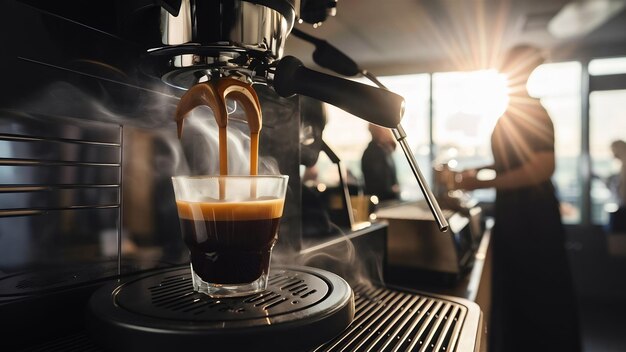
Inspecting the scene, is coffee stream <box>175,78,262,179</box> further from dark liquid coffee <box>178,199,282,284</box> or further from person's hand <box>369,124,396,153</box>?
person's hand <box>369,124,396,153</box>

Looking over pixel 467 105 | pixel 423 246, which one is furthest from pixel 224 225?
pixel 467 105

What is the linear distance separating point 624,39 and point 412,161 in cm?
445

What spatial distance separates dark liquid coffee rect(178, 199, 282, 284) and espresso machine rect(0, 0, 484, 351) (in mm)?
26

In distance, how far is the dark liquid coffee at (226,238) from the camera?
455 millimetres

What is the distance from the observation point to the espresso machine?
16.0 inches

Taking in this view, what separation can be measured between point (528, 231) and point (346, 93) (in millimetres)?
1740

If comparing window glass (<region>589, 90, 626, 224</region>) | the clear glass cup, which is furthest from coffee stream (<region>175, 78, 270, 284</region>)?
window glass (<region>589, 90, 626, 224</region>)

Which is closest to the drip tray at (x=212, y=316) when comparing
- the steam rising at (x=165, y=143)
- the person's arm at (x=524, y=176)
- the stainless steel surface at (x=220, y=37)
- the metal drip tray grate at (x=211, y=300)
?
the metal drip tray grate at (x=211, y=300)

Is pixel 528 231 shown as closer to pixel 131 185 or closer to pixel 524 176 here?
pixel 524 176

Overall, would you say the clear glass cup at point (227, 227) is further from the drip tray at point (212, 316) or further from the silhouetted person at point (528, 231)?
the silhouetted person at point (528, 231)

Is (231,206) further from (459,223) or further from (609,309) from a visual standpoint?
(609,309)

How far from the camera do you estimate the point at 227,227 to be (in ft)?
1.50

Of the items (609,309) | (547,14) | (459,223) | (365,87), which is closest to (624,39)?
(547,14)

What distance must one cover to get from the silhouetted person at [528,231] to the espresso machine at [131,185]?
1.47 metres
